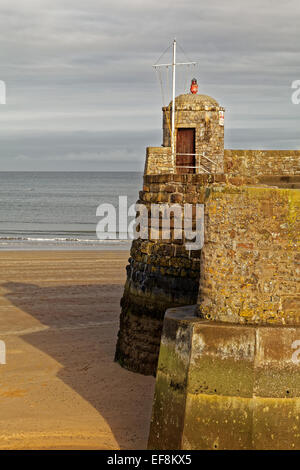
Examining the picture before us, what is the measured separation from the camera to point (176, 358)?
29.8 feet

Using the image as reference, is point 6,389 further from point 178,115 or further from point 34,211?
point 34,211

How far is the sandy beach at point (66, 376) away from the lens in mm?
10719

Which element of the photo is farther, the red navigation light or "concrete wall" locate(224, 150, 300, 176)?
"concrete wall" locate(224, 150, 300, 176)

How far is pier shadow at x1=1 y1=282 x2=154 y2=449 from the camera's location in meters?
11.5

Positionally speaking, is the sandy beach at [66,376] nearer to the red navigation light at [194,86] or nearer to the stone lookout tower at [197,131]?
the stone lookout tower at [197,131]

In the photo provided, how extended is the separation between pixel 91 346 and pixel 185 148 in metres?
4.84

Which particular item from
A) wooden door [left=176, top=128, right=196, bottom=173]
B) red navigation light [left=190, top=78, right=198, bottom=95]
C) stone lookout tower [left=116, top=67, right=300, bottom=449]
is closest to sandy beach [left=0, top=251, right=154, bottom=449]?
stone lookout tower [left=116, top=67, right=300, bottom=449]

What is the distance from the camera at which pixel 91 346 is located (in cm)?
1536

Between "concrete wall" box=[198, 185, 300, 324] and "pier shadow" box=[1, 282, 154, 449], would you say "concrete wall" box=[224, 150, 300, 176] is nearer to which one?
"pier shadow" box=[1, 282, 154, 449]

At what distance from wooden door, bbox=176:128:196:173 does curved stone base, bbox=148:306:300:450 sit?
695 centimetres

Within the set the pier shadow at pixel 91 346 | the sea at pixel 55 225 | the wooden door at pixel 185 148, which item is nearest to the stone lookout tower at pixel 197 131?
the wooden door at pixel 185 148

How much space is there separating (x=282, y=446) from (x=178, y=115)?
8.51 metres

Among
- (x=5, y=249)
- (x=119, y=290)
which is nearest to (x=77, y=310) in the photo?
(x=119, y=290)

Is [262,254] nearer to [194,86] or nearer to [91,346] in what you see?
[91,346]
